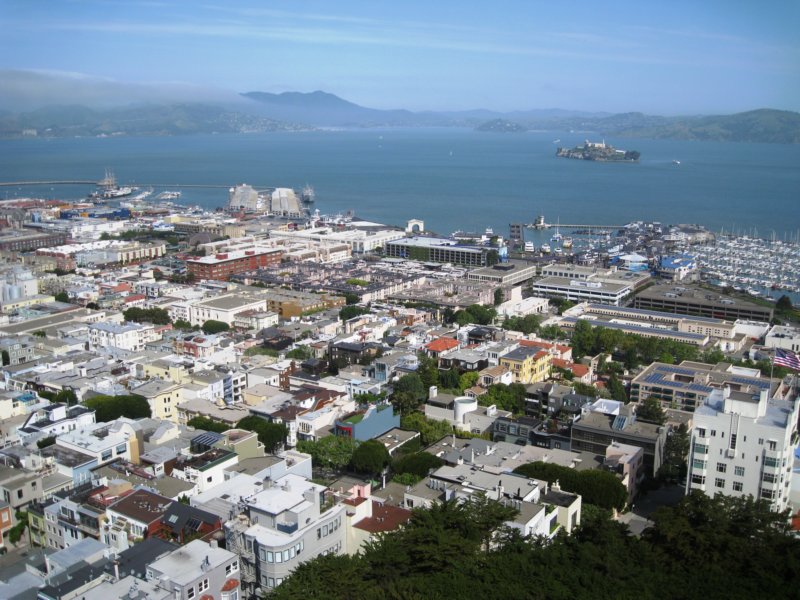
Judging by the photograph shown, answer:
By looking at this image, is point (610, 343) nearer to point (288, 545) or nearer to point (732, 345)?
point (732, 345)

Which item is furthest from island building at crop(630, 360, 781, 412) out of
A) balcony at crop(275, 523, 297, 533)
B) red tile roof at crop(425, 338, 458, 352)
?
balcony at crop(275, 523, 297, 533)

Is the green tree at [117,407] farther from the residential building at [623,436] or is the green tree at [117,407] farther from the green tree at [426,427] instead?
the residential building at [623,436]

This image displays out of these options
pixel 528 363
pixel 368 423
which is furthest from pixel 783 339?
pixel 368 423

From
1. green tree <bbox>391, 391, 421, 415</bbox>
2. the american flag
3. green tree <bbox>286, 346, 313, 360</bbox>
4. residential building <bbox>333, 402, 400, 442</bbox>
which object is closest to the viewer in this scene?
residential building <bbox>333, 402, 400, 442</bbox>

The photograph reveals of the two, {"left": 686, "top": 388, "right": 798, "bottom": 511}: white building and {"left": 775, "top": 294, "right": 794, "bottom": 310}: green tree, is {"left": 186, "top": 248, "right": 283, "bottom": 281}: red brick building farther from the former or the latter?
{"left": 686, "top": 388, "right": 798, "bottom": 511}: white building

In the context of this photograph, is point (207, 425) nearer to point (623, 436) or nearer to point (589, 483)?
point (589, 483)

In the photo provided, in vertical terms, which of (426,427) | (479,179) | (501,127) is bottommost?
(426,427)

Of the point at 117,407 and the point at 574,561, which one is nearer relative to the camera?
the point at 574,561
